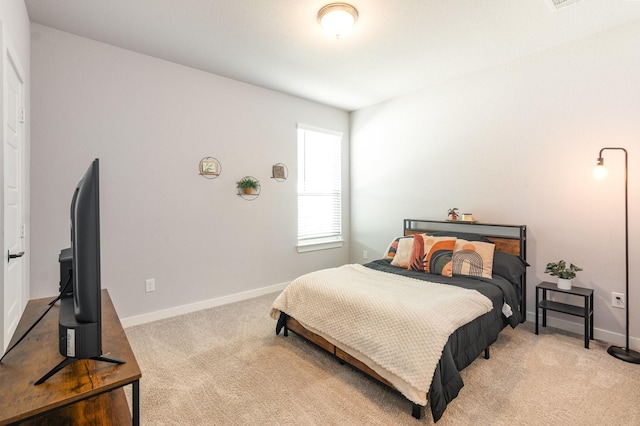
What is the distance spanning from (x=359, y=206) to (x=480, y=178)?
6.00ft

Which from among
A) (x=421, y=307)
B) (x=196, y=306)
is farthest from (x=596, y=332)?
(x=196, y=306)

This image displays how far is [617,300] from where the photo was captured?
2.69m

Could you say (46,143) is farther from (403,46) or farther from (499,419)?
(499,419)

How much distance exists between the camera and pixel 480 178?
353 cm

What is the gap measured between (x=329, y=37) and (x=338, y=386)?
2.75m

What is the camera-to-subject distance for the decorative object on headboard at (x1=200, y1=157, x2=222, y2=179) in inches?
137

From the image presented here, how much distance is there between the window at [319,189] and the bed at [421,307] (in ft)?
4.48

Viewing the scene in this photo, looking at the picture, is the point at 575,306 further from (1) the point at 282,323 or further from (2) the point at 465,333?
(1) the point at 282,323

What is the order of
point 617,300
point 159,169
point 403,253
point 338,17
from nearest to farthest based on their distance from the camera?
point 338,17 < point 617,300 < point 159,169 < point 403,253

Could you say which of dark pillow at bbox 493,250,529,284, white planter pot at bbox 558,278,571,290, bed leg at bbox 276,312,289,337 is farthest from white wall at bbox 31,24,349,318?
white planter pot at bbox 558,278,571,290

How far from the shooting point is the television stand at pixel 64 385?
95 cm

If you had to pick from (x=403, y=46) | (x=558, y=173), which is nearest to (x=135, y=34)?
(x=403, y=46)

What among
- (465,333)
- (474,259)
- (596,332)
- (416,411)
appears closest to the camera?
(416,411)

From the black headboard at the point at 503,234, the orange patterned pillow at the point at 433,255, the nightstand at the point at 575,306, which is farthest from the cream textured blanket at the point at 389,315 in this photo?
the black headboard at the point at 503,234
